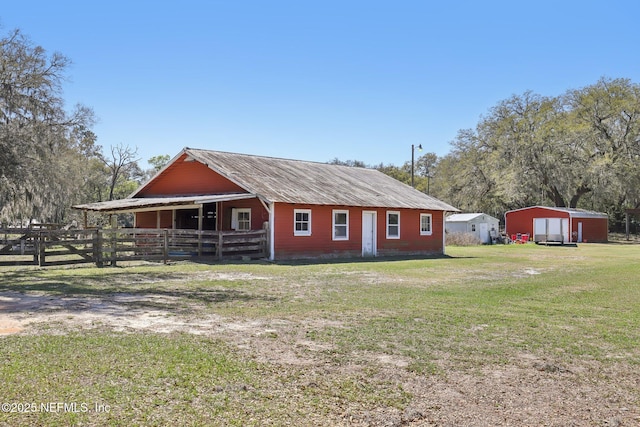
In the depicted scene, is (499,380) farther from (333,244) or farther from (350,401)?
(333,244)

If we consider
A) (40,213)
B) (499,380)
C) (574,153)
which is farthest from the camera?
(574,153)

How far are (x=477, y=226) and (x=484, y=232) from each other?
79cm

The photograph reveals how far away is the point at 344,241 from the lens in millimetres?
26078

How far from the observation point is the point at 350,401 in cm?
506

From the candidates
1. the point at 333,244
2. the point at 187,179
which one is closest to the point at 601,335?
the point at 333,244

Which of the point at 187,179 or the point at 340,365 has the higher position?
the point at 187,179

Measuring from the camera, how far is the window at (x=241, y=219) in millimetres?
25141

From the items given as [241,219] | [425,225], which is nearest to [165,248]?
[241,219]

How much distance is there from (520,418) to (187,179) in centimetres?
2510

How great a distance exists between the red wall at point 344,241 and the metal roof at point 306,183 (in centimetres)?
55

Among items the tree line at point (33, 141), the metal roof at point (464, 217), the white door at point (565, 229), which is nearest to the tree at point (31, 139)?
the tree line at point (33, 141)

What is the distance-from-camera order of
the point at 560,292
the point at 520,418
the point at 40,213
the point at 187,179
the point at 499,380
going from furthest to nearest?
the point at 40,213 < the point at 187,179 < the point at 560,292 < the point at 499,380 < the point at 520,418

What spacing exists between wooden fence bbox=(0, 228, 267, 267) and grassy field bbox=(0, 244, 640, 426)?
4.39 metres

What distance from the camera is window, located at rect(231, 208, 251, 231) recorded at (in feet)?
82.5
